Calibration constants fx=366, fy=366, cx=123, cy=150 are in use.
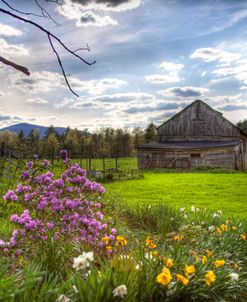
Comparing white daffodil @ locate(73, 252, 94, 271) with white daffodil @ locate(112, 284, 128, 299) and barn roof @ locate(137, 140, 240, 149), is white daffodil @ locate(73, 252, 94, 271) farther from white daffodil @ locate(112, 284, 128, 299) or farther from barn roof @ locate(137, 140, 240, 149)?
barn roof @ locate(137, 140, 240, 149)

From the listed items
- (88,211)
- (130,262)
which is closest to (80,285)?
(130,262)

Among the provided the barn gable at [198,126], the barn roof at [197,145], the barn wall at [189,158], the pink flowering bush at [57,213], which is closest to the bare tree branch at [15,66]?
the pink flowering bush at [57,213]

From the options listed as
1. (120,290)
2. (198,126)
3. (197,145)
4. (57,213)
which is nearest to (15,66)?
(120,290)

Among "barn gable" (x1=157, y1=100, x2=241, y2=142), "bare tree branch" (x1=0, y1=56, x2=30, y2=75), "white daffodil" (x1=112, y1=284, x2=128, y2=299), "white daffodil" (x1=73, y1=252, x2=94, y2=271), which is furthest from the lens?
"barn gable" (x1=157, y1=100, x2=241, y2=142)

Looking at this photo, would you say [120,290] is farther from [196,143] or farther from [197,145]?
[196,143]

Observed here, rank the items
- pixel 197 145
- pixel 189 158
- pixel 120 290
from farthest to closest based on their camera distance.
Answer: pixel 197 145 < pixel 189 158 < pixel 120 290

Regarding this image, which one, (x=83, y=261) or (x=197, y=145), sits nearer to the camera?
(x=83, y=261)

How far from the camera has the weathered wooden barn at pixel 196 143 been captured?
40.1m

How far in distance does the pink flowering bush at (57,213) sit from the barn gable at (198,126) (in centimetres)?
3977

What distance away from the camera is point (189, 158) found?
134ft

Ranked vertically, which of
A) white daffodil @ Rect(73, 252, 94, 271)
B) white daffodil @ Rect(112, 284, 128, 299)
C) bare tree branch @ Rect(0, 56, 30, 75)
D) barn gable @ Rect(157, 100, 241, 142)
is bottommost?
white daffodil @ Rect(112, 284, 128, 299)

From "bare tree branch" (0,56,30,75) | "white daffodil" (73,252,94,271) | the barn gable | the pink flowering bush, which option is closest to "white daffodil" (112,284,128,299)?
"white daffodil" (73,252,94,271)

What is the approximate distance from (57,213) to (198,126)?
41.3m

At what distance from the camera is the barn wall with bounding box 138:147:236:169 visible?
39938 millimetres
